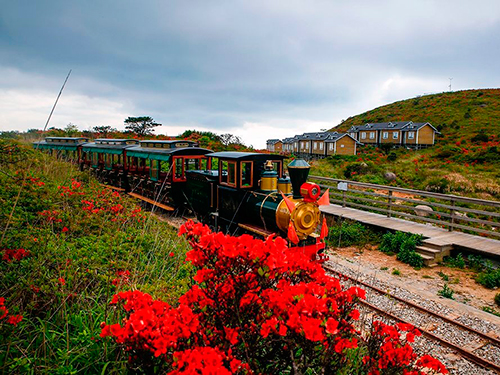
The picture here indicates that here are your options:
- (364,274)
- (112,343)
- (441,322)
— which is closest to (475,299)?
(441,322)

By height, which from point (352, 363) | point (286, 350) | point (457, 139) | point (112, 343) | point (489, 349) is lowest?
point (489, 349)

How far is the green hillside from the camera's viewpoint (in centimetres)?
2027

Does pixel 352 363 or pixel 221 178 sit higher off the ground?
pixel 221 178

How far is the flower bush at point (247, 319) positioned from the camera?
5.89 ft

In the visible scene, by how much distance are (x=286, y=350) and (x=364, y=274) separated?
226 inches

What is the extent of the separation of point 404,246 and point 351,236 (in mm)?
1661

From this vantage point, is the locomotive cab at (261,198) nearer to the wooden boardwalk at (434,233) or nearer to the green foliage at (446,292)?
the green foliage at (446,292)

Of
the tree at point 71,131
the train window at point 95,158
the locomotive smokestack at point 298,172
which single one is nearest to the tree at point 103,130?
the tree at point 71,131

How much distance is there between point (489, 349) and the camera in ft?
15.1

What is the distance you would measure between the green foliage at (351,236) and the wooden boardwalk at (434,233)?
0.38 meters

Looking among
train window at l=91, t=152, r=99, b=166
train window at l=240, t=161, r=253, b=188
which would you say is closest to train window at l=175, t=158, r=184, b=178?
train window at l=240, t=161, r=253, b=188

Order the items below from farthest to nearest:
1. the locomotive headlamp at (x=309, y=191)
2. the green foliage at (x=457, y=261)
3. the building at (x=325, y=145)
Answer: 1. the building at (x=325, y=145)
2. the green foliage at (x=457, y=261)
3. the locomotive headlamp at (x=309, y=191)

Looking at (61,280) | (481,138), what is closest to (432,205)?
(61,280)

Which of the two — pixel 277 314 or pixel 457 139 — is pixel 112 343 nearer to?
pixel 277 314
